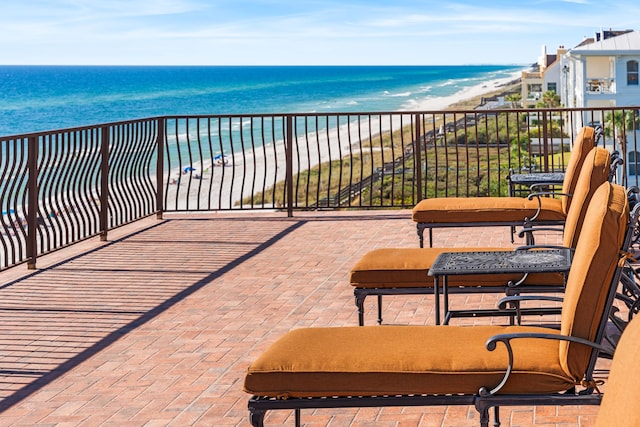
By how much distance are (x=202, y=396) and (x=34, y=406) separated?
72 cm

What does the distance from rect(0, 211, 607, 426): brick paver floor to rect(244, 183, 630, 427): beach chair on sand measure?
2.59 ft

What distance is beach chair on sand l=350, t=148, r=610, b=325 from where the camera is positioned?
428 centimetres

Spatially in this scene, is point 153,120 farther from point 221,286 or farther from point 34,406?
point 34,406

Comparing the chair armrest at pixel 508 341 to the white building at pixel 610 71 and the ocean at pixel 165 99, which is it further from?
the ocean at pixel 165 99

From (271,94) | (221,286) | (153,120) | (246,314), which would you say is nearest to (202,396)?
(246,314)

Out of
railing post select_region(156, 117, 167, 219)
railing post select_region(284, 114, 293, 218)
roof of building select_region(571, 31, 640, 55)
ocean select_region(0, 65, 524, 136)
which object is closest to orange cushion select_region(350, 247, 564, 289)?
railing post select_region(284, 114, 293, 218)

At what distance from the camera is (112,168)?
915 cm

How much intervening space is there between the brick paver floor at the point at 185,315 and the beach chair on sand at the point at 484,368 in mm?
791

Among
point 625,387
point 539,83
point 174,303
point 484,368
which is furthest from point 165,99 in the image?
point 625,387

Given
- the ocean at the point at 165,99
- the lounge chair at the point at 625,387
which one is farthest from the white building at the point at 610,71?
the lounge chair at the point at 625,387

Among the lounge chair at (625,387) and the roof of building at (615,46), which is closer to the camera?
the lounge chair at (625,387)

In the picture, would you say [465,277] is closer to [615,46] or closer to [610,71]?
[615,46]

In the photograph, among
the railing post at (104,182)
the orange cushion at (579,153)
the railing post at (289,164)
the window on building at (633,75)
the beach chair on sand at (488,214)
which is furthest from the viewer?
the window on building at (633,75)

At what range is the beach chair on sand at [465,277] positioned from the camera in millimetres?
4277
